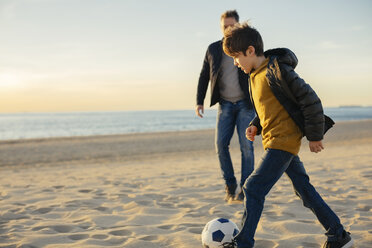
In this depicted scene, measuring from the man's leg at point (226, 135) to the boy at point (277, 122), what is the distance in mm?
1645

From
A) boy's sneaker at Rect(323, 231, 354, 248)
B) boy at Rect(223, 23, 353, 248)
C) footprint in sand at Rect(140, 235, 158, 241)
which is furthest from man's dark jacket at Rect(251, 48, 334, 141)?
footprint in sand at Rect(140, 235, 158, 241)

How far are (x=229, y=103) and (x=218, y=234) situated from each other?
78.6 inches

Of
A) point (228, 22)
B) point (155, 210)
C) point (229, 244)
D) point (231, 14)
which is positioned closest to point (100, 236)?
point (155, 210)

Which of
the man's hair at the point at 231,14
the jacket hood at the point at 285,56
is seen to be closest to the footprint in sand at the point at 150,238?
the jacket hood at the point at 285,56

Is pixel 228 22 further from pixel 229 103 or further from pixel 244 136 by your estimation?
pixel 244 136

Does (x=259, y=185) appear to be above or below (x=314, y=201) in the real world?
above

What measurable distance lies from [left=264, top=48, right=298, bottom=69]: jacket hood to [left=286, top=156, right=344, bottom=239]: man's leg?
762 millimetres

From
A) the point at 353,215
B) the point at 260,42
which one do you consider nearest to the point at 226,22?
the point at 260,42

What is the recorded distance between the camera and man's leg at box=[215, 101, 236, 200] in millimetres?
4297

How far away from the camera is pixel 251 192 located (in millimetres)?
2459

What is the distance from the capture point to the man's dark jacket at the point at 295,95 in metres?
2.25

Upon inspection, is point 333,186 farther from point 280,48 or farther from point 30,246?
point 30,246

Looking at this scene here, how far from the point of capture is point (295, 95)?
2.29m

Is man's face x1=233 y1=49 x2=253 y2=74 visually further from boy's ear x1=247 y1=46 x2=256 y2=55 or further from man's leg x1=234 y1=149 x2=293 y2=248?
man's leg x1=234 y1=149 x2=293 y2=248
